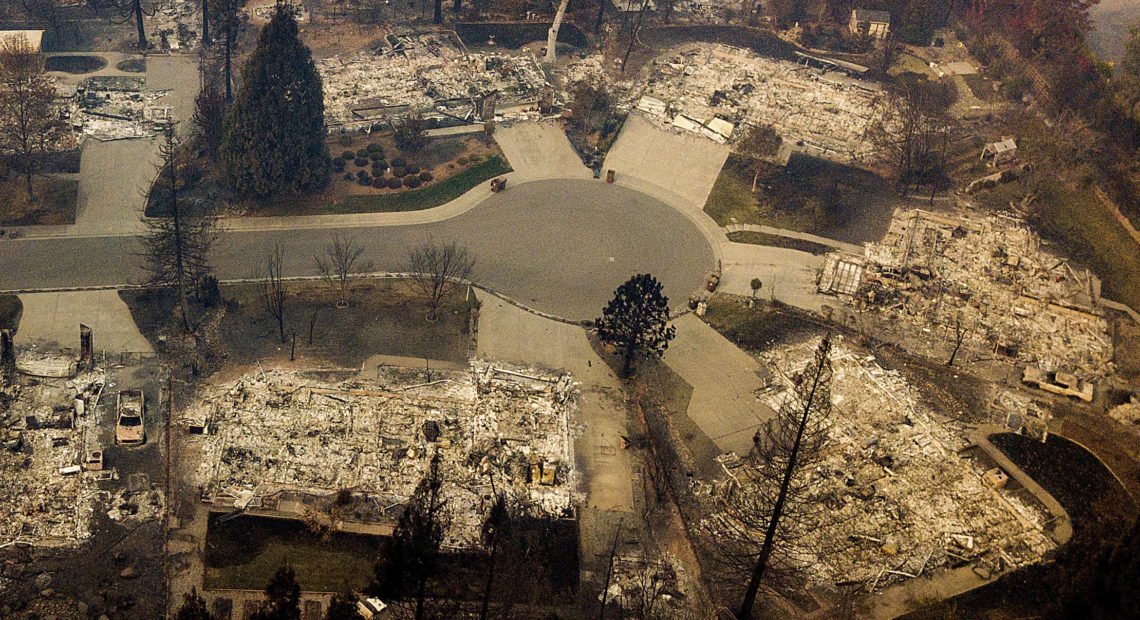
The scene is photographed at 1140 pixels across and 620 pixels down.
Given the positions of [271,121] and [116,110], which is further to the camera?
[116,110]

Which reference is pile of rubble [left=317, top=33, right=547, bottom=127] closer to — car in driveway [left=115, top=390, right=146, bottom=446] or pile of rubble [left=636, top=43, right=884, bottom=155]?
pile of rubble [left=636, top=43, right=884, bottom=155]

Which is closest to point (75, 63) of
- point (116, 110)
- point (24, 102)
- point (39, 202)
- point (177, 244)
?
point (116, 110)

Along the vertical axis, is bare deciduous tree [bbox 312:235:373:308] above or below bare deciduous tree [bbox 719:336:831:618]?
above

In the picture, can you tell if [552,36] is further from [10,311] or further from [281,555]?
[281,555]

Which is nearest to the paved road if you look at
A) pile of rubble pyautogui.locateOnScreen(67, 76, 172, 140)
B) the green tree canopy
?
the green tree canopy

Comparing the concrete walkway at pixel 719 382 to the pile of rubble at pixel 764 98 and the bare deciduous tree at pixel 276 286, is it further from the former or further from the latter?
the pile of rubble at pixel 764 98

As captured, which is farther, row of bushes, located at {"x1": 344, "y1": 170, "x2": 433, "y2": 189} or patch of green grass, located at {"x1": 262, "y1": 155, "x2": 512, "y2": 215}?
row of bushes, located at {"x1": 344, "y1": 170, "x2": 433, "y2": 189}
